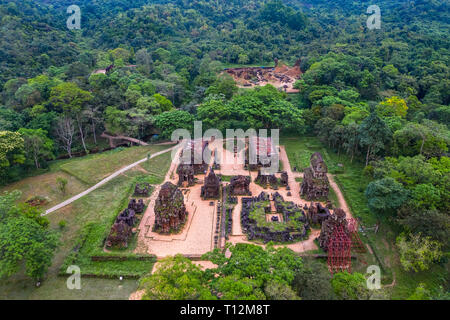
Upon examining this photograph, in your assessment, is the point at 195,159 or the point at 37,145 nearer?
the point at 37,145

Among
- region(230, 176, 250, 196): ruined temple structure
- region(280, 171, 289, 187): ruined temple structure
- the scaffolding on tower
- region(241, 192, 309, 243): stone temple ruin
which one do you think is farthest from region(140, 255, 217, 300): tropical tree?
region(280, 171, 289, 187): ruined temple structure

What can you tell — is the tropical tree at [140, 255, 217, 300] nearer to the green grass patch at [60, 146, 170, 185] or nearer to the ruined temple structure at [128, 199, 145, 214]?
the ruined temple structure at [128, 199, 145, 214]

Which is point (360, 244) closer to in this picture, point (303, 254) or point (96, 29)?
point (303, 254)

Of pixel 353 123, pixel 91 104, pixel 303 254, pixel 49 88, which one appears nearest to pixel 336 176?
pixel 353 123

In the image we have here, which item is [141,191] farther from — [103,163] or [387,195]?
[387,195]

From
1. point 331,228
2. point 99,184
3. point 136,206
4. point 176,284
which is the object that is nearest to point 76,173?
point 99,184

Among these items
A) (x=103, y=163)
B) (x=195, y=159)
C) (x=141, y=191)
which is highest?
(x=195, y=159)
